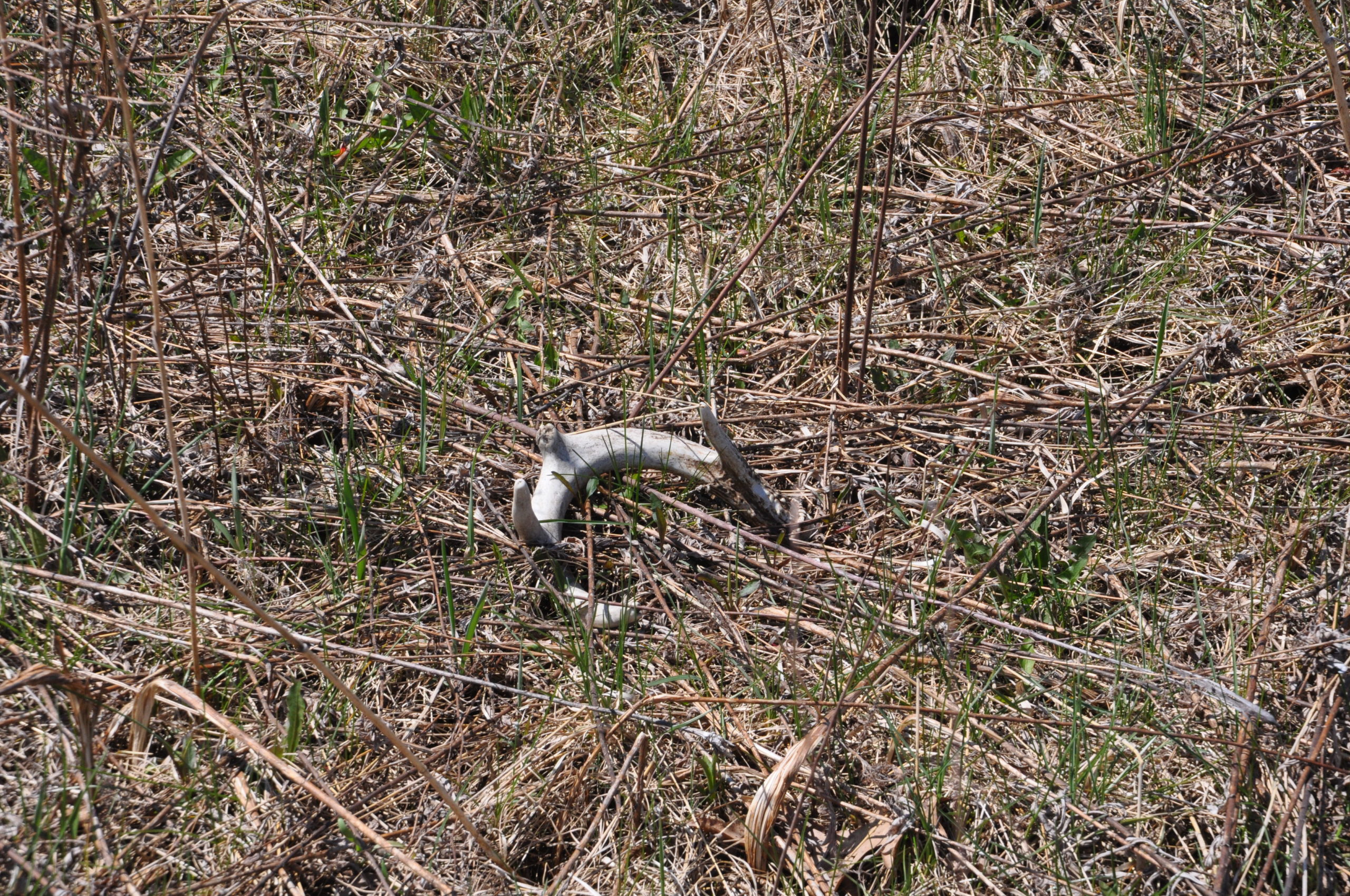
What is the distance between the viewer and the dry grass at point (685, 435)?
5.72 ft

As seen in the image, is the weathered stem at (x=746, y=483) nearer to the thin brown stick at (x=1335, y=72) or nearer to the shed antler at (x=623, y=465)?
the shed antler at (x=623, y=465)

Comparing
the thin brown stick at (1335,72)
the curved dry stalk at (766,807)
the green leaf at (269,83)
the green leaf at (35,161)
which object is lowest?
the curved dry stalk at (766,807)

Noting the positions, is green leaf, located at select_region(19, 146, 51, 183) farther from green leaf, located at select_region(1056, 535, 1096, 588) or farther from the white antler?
green leaf, located at select_region(1056, 535, 1096, 588)

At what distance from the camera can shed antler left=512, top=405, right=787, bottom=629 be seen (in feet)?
7.36

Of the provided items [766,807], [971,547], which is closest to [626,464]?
[971,547]

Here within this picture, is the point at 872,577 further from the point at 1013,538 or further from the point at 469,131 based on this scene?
the point at 469,131

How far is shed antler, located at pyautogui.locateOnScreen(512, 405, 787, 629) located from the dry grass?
0.05m

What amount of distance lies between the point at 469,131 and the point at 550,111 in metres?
0.27

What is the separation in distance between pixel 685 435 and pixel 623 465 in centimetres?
23

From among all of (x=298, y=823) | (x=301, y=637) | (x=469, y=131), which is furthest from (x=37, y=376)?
(x=469, y=131)

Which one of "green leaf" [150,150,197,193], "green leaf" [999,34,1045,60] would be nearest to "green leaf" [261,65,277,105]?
"green leaf" [150,150,197,193]

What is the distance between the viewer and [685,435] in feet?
8.27

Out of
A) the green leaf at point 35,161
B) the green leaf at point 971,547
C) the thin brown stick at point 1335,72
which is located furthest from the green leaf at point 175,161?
the thin brown stick at point 1335,72

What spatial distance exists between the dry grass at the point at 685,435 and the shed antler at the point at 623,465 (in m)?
0.05
